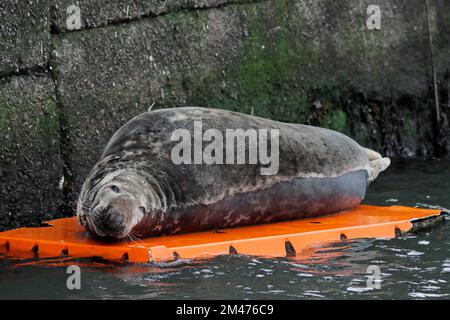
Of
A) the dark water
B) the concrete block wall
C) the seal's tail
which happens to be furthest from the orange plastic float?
the seal's tail

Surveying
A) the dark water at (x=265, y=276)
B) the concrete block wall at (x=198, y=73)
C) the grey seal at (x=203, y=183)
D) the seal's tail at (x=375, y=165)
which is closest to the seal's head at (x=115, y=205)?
Result: the grey seal at (x=203, y=183)

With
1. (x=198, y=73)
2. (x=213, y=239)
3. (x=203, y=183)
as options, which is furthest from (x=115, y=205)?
(x=198, y=73)

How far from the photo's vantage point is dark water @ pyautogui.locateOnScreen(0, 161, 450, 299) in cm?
501

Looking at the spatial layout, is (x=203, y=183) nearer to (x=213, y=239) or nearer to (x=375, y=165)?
(x=213, y=239)

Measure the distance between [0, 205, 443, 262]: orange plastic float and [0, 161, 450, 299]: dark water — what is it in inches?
3.3

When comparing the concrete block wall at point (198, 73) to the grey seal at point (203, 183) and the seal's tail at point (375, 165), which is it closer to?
the grey seal at point (203, 183)

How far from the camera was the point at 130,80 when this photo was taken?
707 centimetres

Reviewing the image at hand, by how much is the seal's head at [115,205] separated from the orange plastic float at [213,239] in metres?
0.08

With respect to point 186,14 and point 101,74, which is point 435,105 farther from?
point 101,74

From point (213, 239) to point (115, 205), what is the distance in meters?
0.55

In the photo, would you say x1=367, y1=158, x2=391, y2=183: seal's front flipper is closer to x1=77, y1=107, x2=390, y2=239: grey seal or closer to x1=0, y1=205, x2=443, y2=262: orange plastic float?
x1=77, y1=107, x2=390, y2=239: grey seal

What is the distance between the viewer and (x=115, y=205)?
18.4ft

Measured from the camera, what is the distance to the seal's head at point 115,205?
558cm

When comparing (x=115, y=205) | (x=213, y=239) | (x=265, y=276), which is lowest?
(x=265, y=276)
